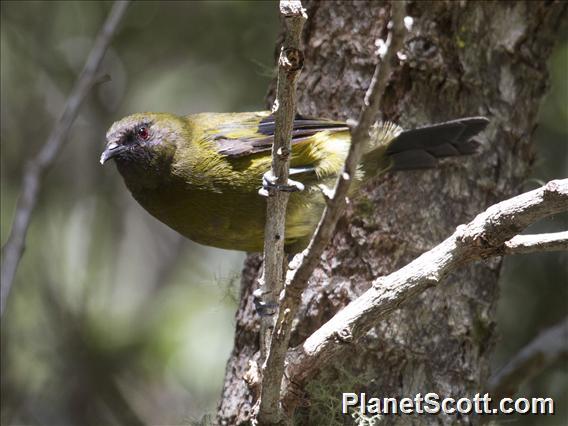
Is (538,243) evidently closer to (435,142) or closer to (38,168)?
(435,142)

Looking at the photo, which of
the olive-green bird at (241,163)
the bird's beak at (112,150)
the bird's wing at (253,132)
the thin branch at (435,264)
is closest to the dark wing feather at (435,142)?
the olive-green bird at (241,163)

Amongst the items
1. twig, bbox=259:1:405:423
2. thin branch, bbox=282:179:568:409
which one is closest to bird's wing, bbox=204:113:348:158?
thin branch, bbox=282:179:568:409

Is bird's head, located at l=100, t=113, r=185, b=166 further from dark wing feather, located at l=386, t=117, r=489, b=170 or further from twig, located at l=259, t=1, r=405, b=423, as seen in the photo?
twig, located at l=259, t=1, r=405, b=423

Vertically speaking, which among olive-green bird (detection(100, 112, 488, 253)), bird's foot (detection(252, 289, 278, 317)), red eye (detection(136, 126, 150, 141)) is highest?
red eye (detection(136, 126, 150, 141))

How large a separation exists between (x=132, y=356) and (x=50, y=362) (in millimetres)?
569

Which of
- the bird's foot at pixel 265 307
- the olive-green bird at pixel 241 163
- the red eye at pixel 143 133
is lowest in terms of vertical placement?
the bird's foot at pixel 265 307

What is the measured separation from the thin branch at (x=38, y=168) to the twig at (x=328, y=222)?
0.86m

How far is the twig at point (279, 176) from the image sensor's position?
2229 millimetres

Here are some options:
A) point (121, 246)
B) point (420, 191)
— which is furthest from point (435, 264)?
point (121, 246)

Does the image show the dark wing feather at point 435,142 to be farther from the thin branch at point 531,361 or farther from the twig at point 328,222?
the twig at point 328,222

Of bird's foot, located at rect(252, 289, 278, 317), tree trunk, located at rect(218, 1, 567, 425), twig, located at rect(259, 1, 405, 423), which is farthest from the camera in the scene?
tree trunk, located at rect(218, 1, 567, 425)

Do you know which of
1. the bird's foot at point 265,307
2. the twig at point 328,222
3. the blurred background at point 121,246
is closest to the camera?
the twig at point 328,222

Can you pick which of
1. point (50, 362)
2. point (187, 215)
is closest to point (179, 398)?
point (50, 362)

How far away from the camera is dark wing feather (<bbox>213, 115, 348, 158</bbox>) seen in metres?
3.45
